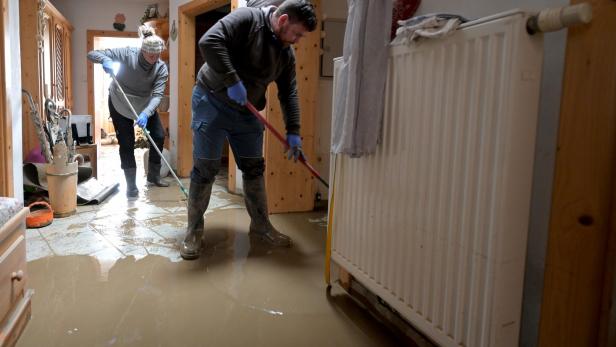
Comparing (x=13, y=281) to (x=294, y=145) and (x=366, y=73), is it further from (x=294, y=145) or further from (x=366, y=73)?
(x=294, y=145)

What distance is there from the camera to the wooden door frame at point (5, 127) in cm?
199

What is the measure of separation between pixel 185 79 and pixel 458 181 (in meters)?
3.90

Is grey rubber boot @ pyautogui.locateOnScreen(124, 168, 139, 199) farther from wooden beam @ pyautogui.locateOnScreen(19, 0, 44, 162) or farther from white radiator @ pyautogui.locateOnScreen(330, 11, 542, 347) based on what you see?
white radiator @ pyautogui.locateOnScreen(330, 11, 542, 347)

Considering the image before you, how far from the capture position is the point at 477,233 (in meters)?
1.04

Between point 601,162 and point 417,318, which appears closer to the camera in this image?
point 601,162

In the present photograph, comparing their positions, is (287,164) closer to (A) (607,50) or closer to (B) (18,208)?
(B) (18,208)

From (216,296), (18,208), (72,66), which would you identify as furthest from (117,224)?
(72,66)

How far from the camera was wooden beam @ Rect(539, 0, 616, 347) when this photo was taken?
0.84 metres

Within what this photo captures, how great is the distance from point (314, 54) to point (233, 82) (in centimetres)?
123

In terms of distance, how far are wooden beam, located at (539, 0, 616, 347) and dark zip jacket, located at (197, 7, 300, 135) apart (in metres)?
1.38

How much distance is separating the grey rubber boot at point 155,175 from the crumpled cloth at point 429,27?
316 centimetres

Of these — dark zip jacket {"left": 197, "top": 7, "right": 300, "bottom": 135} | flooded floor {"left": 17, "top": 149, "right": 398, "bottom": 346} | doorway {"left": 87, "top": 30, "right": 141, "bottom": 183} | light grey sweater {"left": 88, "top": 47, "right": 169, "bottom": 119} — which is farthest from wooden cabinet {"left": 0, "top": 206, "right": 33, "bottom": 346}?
doorway {"left": 87, "top": 30, "right": 141, "bottom": 183}

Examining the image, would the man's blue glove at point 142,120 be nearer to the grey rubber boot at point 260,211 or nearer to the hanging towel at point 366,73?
the grey rubber boot at point 260,211

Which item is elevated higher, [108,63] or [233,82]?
[108,63]
